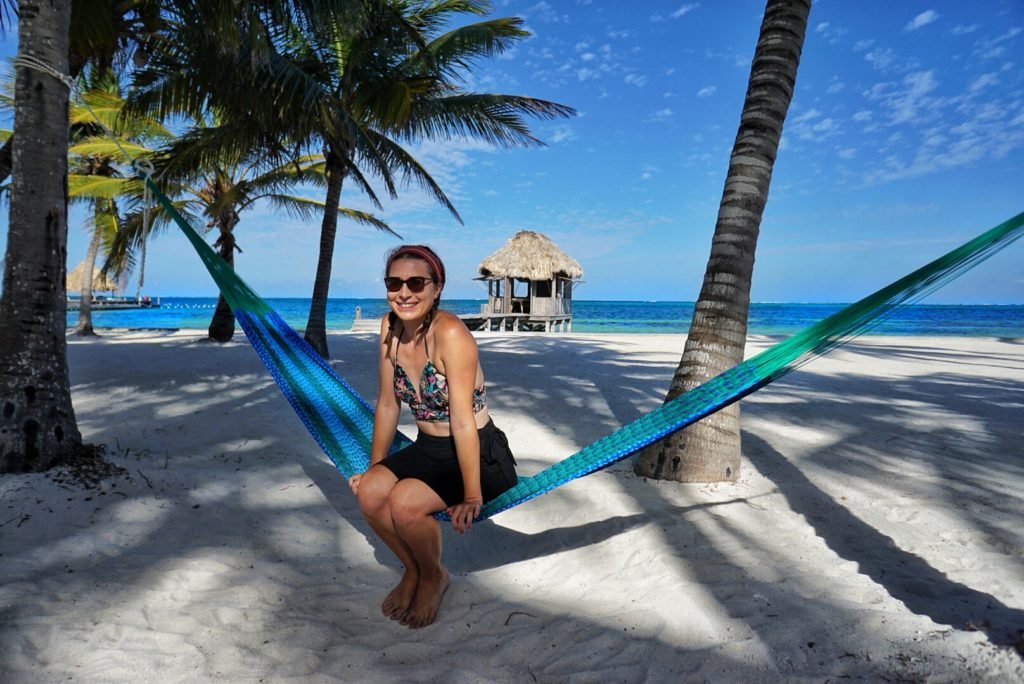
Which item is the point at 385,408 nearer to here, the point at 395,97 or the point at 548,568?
the point at 548,568

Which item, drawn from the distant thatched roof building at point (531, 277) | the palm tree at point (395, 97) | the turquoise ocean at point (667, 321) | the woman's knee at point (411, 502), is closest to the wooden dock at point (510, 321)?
the distant thatched roof building at point (531, 277)

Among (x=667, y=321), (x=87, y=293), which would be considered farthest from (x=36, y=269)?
(x=667, y=321)

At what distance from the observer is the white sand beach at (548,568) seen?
1411 mm

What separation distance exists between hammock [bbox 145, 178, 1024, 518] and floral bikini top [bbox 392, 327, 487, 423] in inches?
10.7

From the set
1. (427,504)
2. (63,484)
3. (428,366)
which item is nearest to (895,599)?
(427,504)

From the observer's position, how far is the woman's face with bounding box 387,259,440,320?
1.58 m

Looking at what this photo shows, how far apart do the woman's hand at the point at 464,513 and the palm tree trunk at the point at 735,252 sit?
1321 millimetres

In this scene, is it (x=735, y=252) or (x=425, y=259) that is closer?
(x=425, y=259)

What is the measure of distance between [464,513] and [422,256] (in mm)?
698

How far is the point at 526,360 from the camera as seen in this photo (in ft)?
23.4

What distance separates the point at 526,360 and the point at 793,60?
16.3 ft

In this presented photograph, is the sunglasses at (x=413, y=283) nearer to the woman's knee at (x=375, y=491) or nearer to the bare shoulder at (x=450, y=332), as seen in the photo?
the bare shoulder at (x=450, y=332)

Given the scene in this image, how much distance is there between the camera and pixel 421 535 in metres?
1.59

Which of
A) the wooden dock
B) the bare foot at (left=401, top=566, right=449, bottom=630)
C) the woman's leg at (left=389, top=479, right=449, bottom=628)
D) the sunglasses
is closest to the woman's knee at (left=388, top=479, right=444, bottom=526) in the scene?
the woman's leg at (left=389, top=479, right=449, bottom=628)
